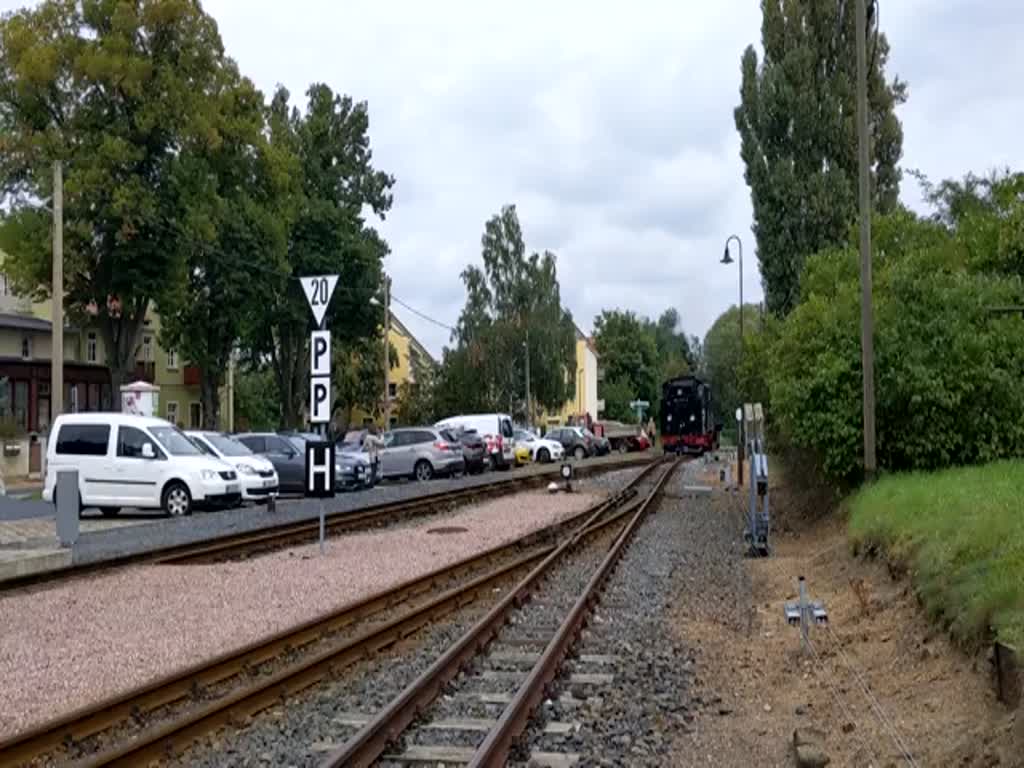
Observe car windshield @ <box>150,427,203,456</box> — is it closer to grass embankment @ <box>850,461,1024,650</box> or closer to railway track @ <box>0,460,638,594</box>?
railway track @ <box>0,460,638,594</box>

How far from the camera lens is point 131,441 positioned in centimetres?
2370

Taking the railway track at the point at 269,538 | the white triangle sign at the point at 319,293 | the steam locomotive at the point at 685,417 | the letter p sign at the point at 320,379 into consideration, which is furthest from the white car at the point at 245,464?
the steam locomotive at the point at 685,417

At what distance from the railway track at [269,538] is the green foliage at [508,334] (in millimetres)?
43534

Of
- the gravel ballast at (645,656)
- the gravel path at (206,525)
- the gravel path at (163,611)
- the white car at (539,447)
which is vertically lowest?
the gravel ballast at (645,656)

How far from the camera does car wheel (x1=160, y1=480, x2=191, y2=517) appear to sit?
24.1 meters

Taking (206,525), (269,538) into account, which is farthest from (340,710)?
(206,525)

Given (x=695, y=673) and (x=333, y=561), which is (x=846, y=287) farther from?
(x=695, y=673)

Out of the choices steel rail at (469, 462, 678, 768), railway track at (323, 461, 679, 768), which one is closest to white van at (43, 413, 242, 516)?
steel rail at (469, 462, 678, 768)

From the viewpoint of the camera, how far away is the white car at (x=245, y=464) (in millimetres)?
25859

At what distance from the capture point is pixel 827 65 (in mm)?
30797

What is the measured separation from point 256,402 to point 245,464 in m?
61.0

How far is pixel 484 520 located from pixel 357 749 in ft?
56.2

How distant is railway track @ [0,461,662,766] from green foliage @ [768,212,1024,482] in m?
7.12

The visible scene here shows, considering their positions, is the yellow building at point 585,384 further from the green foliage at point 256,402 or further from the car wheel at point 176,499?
the car wheel at point 176,499
